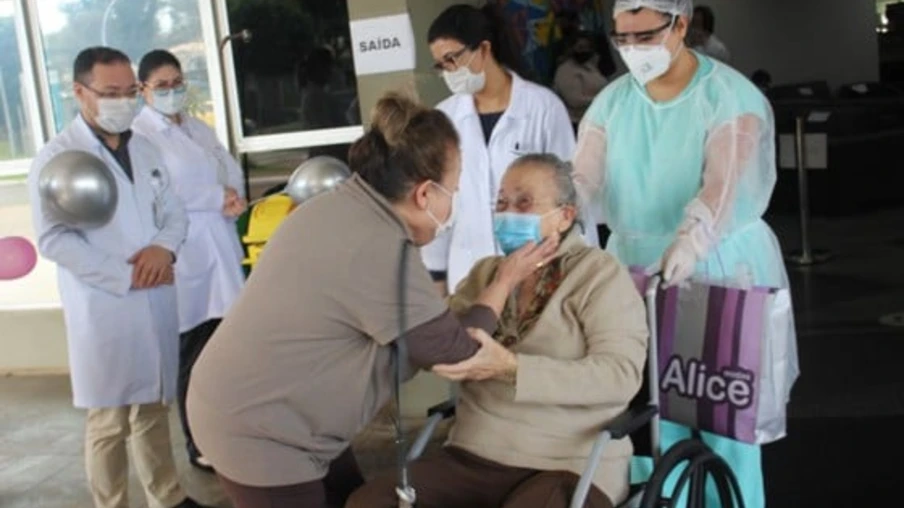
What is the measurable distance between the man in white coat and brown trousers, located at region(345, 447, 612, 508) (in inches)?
49.8

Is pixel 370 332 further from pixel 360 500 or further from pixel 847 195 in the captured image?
pixel 847 195

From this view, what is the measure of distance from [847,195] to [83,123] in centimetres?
636

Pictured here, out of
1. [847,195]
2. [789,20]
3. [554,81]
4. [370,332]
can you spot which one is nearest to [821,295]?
[554,81]

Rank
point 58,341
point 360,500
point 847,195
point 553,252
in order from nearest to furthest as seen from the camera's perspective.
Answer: point 360,500 < point 553,252 < point 58,341 < point 847,195

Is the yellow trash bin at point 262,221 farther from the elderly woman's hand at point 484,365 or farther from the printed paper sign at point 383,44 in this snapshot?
the elderly woman's hand at point 484,365

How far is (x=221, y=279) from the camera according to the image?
364 cm

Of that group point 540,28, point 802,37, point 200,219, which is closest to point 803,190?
point 540,28

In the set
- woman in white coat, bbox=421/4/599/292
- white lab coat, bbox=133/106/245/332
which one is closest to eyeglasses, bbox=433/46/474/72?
woman in white coat, bbox=421/4/599/292

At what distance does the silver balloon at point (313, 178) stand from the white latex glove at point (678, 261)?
1654 mm

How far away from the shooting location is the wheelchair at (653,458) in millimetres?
1859

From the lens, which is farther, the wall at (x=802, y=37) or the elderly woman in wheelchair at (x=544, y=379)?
the wall at (x=802, y=37)

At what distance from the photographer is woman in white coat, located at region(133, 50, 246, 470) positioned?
3.49 m

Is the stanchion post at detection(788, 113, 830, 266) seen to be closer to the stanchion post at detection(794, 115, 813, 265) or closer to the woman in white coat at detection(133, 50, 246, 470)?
the stanchion post at detection(794, 115, 813, 265)

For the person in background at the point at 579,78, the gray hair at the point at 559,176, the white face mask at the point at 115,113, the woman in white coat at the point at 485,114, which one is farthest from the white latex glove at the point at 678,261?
the person in background at the point at 579,78
